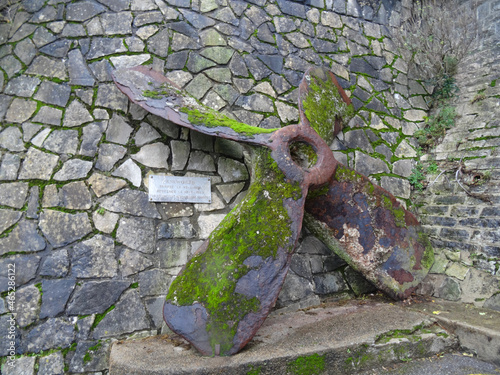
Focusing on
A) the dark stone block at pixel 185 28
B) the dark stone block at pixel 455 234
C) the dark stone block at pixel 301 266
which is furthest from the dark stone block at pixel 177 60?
the dark stone block at pixel 455 234

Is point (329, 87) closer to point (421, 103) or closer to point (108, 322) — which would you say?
point (421, 103)

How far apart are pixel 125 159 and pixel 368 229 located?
2.27 meters

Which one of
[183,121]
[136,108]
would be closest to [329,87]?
[183,121]

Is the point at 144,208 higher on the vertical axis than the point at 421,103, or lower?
lower

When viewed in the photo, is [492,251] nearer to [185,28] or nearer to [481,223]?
[481,223]

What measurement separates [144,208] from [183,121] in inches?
36.2

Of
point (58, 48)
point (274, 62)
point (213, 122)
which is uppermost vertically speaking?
point (274, 62)

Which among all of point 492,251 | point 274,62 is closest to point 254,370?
point 492,251

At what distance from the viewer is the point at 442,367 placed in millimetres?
2277

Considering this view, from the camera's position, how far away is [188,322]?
2.09 metres

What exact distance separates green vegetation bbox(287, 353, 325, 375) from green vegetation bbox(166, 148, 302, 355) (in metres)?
0.41

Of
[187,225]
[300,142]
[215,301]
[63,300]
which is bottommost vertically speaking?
[63,300]

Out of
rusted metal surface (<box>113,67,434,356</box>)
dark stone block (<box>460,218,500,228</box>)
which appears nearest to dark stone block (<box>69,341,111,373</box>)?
rusted metal surface (<box>113,67,434,356</box>)

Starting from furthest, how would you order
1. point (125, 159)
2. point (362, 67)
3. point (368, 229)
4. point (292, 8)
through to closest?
point (362, 67) < point (292, 8) < point (125, 159) < point (368, 229)
